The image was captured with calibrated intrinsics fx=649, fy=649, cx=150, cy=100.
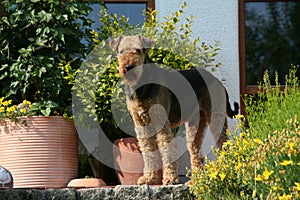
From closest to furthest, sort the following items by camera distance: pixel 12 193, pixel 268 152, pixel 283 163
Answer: pixel 283 163
pixel 268 152
pixel 12 193

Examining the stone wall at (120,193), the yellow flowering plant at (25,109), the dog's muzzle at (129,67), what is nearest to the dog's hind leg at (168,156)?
the stone wall at (120,193)

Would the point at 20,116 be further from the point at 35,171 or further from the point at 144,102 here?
the point at 144,102

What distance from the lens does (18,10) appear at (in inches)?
257

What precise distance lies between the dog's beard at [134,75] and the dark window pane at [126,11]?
170 cm

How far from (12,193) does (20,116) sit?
1163 millimetres

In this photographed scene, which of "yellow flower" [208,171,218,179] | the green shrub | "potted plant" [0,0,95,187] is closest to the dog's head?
"potted plant" [0,0,95,187]

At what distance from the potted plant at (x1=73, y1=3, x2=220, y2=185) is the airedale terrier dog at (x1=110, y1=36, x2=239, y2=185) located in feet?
1.20

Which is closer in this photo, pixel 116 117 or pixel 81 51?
pixel 116 117

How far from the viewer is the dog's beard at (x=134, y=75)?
17.8ft

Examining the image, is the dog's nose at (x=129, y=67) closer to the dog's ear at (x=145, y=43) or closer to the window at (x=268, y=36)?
the dog's ear at (x=145, y=43)

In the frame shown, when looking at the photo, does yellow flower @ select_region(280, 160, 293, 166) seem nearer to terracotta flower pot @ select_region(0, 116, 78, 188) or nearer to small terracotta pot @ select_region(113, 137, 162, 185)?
small terracotta pot @ select_region(113, 137, 162, 185)

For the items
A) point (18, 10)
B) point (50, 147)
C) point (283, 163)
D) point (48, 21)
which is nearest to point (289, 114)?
point (283, 163)

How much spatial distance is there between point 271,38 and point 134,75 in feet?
7.55

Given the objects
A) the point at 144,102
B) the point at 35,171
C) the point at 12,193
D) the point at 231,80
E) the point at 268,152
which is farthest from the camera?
the point at 231,80
